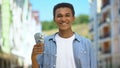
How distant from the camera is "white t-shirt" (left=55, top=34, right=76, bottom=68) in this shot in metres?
3.18

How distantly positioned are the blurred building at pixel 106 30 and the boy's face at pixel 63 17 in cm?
4431

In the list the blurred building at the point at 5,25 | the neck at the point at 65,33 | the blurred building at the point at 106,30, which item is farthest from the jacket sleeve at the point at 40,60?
the blurred building at the point at 106,30

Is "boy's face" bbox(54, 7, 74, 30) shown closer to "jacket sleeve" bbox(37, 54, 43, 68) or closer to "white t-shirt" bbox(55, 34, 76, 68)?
"white t-shirt" bbox(55, 34, 76, 68)

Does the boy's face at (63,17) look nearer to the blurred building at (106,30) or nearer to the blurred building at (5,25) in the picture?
the blurred building at (5,25)

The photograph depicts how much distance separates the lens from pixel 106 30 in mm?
54469

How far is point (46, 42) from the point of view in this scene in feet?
10.7

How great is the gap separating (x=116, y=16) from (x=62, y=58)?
45.8m

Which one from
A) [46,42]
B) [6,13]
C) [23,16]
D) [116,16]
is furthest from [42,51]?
[116,16]

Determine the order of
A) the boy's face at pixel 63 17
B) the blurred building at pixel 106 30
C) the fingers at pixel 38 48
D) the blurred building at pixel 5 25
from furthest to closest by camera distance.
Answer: the blurred building at pixel 106 30
the blurred building at pixel 5 25
the boy's face at pixel 63 17
the fingers at pixel 38 48

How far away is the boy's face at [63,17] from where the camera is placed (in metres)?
3.21

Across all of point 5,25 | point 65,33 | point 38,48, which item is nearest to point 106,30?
point 5,25

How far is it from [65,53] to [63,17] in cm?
24

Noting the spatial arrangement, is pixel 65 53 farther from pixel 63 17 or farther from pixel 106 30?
pixel 106 30

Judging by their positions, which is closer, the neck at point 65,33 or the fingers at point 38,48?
the fingers at point 38,48
